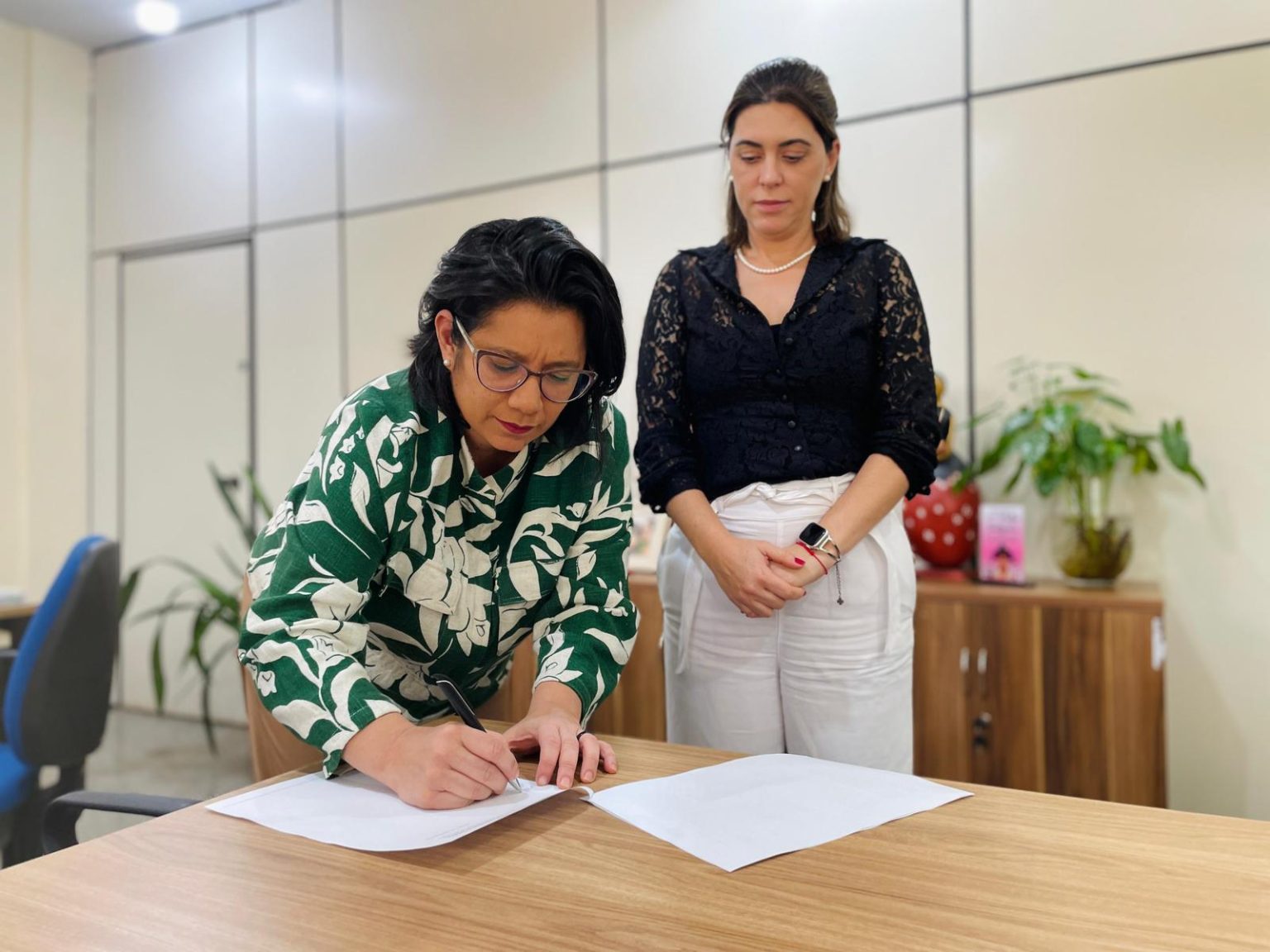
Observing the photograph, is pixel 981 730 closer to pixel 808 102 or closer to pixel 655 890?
pixel 808 102

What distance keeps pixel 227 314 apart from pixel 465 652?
12.8 ft

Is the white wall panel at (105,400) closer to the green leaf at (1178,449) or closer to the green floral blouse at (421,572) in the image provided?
the green floral blouse at (421,572)

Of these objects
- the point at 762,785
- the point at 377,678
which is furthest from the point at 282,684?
the point at 762,785

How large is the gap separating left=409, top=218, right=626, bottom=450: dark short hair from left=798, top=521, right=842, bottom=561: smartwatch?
0.43 m

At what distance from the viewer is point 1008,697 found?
2.54m

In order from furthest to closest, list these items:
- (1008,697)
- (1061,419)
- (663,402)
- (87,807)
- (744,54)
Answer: (744,54), (1061,419), (1008,697), (663,402), (87,807)

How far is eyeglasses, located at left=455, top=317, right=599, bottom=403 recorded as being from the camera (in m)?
1.15

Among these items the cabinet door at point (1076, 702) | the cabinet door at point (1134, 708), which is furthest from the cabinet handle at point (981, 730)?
the cabinet door at point (1134, 708)

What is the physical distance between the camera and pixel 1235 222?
8.87ft

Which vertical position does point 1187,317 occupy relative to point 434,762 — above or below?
above

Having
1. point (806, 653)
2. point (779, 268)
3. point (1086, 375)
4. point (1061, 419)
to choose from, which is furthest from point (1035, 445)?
point (806, 653)

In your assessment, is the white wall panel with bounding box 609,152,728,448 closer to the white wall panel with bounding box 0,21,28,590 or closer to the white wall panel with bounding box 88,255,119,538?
the white wall panel with bounding box 88,255,119,538

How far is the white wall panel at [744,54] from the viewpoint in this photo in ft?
10.2

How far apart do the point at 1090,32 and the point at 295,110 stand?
3.33 metres
